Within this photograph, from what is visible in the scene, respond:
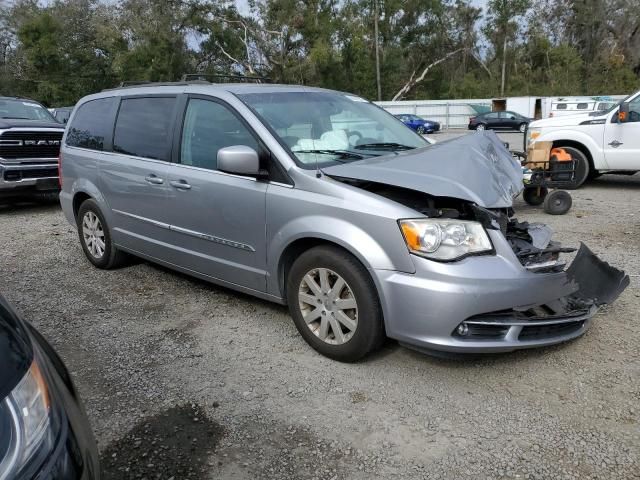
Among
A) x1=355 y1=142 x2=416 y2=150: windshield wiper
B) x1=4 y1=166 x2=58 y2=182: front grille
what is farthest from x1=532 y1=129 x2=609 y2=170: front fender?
x1=4 y1=166 x2=58 y2=182: front grille

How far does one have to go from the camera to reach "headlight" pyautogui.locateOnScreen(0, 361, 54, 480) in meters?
1.41

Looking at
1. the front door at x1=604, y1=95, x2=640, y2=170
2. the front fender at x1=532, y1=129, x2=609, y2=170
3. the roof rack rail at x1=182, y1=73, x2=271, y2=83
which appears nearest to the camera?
the roof rack rail at x1=182, y1=73, x2=271, y2=83

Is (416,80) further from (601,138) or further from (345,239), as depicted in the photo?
(345,239)

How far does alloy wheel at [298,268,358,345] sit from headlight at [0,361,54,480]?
187cm

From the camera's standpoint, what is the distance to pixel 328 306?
11.0ft

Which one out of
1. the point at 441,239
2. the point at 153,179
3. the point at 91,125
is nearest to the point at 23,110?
the point at 91,125

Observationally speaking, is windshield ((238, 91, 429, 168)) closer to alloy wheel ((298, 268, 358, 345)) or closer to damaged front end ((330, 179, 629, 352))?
damaged front end ((330, 179, 629, 352))

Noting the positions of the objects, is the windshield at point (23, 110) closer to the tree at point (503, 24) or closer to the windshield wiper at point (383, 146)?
the windshield wiper at point (383, 146)

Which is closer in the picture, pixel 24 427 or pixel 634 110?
pixel 24 427

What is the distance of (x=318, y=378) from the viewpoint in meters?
3.27

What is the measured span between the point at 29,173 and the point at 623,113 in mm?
9595

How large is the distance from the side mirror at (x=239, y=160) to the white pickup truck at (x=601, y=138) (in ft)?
23.6

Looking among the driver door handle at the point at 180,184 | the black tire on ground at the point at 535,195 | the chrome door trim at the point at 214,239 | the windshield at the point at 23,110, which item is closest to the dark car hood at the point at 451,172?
the chrome door trim at the point at 214,239

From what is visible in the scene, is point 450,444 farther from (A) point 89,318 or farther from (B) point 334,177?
(A) point 89,318
